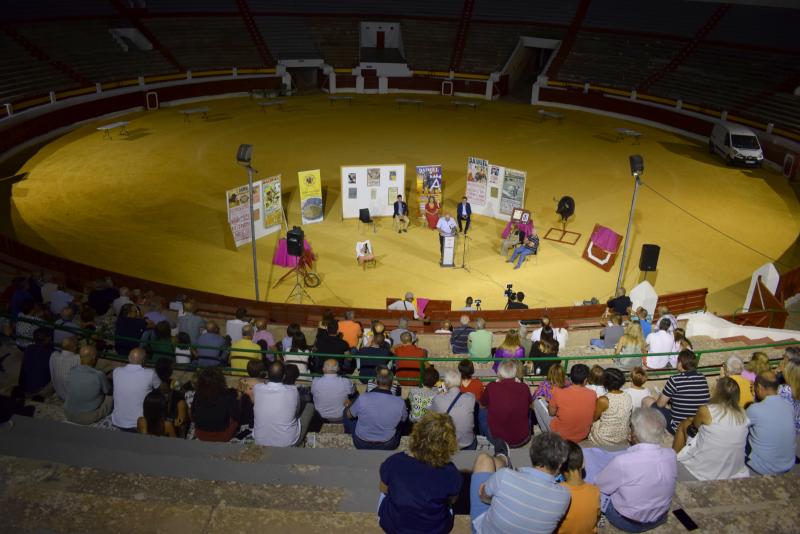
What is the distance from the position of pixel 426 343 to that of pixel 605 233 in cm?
901

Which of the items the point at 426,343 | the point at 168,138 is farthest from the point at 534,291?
the point at 168,138

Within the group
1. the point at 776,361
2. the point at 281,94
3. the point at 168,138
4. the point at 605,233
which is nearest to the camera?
the point at 776,361

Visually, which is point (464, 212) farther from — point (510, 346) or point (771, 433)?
point (771, 433)

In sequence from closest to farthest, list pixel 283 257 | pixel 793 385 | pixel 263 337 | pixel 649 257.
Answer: pixel 793 385, pixel 263 337, pixel 649 257, pixel 283 257

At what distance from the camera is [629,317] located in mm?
14609

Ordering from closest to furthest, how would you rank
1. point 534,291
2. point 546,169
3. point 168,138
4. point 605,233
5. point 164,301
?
point 164,301 < point 534,291 < point 605,233 < point 546,169 < point 168,138

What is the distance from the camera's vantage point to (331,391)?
920cm

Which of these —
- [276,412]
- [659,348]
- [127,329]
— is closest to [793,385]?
[659,348]

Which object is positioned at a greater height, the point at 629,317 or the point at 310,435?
the point at 310,435

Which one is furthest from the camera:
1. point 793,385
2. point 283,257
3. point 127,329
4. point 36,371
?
point 283,257

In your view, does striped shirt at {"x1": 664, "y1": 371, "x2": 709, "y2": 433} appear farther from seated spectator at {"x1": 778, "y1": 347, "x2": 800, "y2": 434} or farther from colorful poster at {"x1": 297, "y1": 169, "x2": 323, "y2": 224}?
colorful poster at {"x1": 297, "y1": 169, "x2": 323, "y2": 224}

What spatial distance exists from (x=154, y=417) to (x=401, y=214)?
14.8 metres

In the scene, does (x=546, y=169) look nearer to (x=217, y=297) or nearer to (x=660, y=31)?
(x=217, y=297)

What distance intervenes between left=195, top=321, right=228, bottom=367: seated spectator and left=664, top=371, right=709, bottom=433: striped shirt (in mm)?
6621
